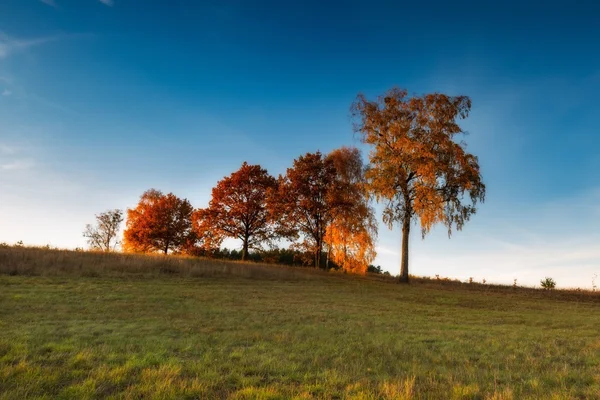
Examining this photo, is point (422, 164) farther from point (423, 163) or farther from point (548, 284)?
point (548, 284)

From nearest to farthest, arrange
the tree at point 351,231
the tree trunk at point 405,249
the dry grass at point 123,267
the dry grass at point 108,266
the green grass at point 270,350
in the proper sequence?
the green grass at point 270,350
the dry grass at point 108,266
the dry grass at point 123,267
the tree trunk at point 405,249
the tree at point 351,231

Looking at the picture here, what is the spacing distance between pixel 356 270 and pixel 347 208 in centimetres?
567

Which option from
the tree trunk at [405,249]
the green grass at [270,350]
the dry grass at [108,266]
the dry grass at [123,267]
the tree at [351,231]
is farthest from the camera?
the tree at [351,231]

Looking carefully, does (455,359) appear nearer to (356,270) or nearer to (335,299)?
(335,299)

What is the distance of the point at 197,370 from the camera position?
6293 millimetres

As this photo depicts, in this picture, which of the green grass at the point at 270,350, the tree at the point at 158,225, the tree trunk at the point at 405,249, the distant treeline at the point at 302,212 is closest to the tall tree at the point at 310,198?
the distant treeline at the point at 302,212

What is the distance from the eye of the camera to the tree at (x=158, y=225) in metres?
50.3

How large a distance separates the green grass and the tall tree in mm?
20891

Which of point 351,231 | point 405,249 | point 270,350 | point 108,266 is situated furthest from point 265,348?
point 351,231

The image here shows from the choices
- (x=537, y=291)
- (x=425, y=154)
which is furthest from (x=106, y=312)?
(x=537, y=291)

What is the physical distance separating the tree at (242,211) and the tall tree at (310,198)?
215cm

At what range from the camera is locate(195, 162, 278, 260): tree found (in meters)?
39.5

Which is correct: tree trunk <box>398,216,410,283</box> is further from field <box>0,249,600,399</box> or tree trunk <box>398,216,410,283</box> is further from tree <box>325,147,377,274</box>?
field <box>0,249,600,399</box>

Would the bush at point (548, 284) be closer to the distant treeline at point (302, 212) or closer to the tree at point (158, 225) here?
the distant treeline at point (302, 212)
